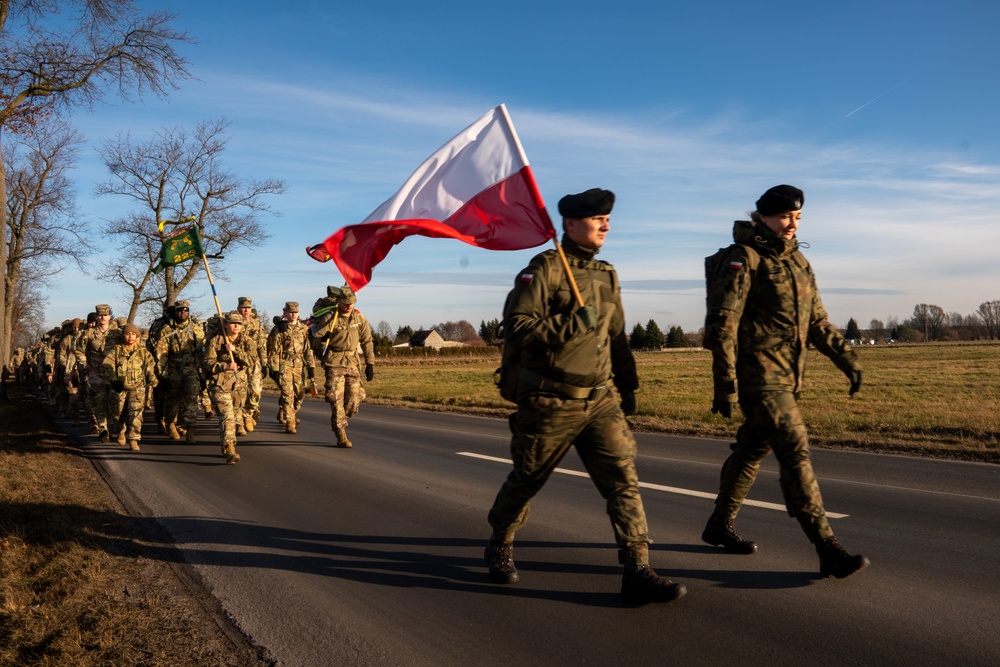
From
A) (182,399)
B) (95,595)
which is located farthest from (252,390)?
(95,595)

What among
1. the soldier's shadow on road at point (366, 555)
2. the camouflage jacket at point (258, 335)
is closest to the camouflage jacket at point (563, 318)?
the soldier's shadow on road at point (366, 555)

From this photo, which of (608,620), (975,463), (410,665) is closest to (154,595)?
(410,665)

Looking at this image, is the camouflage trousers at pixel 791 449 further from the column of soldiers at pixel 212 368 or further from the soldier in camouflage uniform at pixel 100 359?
the soldier in camouflage uniform at pixel 100 359

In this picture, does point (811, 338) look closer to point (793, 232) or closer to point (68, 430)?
point (793, 232)

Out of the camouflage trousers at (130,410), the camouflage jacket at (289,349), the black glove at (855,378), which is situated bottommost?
the camouflage trousers at (130,410)

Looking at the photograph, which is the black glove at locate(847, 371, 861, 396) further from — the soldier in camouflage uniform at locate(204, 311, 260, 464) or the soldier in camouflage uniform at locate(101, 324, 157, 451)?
the soldier in camouflage uniform at locate(101, 324, 157, 451)

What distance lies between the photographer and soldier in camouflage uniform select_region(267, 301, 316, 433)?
14.3 metres

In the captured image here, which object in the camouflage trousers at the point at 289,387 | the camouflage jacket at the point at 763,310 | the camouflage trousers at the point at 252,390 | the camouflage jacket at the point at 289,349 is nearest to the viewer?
the camouflage jacket at the point at 763,310

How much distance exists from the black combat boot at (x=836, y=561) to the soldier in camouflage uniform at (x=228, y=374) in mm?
7326

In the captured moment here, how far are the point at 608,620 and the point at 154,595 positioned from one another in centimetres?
266

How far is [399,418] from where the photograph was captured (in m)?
16.3

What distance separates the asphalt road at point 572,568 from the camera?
3.84m

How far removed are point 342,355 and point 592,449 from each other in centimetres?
776

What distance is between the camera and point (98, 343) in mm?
13156
